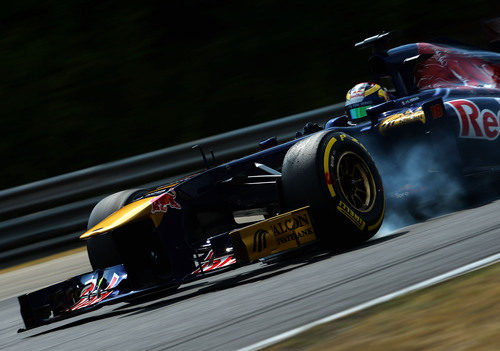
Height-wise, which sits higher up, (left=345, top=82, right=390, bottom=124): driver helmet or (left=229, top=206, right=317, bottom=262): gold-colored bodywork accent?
(left=345, top=82, right=390, bottom=124): driver helmet

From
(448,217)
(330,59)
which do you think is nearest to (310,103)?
(330,59)

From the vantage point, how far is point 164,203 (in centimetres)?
526

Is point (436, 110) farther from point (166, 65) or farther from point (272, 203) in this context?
point (166, 65)

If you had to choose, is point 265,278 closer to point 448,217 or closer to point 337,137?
point 337,137

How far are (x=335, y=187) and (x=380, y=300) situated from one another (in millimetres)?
1680

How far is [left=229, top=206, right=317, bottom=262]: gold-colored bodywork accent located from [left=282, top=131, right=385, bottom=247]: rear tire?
0.12 metres

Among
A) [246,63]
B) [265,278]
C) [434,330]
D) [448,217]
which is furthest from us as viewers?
[246,63]

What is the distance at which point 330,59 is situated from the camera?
516 inches

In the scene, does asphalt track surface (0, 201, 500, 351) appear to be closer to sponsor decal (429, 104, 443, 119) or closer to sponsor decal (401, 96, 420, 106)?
sponsor decal (429, 104, 443, 119)

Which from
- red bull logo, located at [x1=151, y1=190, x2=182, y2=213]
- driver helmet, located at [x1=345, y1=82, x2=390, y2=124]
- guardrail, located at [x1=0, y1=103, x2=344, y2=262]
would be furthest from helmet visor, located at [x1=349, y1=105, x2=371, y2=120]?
guardrail, located at [x1=0, y1=103, x2=344, y2=262]

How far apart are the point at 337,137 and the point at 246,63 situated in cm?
753

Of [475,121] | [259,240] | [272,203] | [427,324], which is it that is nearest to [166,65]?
[272,203]

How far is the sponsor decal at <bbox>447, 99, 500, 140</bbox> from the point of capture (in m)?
6.48

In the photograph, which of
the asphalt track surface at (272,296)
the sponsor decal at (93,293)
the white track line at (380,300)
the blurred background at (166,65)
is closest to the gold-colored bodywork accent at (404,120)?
the asphalt track surface at (272,296)
